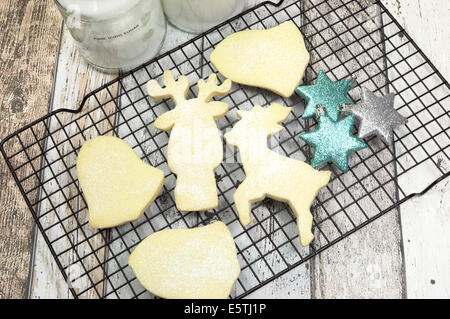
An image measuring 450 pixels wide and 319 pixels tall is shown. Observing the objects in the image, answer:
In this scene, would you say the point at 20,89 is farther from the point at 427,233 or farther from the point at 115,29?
the point at 427,233

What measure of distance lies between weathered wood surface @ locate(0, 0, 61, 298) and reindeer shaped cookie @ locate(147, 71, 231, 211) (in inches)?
9.2

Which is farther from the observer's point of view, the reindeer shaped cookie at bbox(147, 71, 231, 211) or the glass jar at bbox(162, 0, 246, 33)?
the glass jar at bbox(162, 0, 246, 33)

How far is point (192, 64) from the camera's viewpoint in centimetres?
96

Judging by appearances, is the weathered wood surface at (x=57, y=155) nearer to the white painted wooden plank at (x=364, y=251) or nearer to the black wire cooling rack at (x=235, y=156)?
the black wire cooling rack at (x=235, y=156)

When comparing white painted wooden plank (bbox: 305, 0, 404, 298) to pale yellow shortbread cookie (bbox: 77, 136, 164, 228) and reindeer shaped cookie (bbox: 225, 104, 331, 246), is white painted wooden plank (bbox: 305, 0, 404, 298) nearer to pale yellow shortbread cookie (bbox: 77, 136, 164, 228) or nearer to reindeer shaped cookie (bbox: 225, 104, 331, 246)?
reindeer shaped cookie (bbox: 225, 104, 331, 246)

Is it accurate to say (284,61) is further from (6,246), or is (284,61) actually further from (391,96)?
(6,246)

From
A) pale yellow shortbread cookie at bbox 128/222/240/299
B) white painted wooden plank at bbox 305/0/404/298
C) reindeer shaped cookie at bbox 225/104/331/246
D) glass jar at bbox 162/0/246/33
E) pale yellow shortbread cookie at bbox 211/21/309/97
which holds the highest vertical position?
glass jar at bbox 162/0/246/33

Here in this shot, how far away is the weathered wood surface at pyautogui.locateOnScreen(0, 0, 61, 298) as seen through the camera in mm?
878

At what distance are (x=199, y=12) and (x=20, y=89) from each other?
35 centimetres

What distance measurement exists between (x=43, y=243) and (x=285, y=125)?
1.42 ft

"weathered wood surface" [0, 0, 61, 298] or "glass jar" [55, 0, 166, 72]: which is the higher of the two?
"glass jar" [55, 0, 166, 72]

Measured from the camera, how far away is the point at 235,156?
0.91 m

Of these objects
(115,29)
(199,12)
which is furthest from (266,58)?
(115,29)

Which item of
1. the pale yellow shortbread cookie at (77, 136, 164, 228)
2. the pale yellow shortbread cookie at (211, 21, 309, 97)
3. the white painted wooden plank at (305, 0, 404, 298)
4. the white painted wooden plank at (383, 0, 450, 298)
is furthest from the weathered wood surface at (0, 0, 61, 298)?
the white painted wooden plank at (383, 0, 450, 298)
